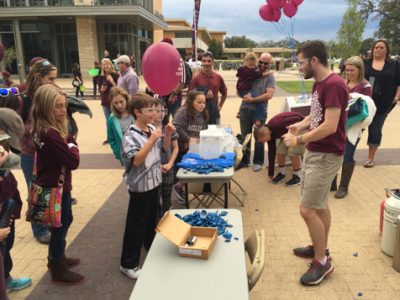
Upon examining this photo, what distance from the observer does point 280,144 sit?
5477 millimetres

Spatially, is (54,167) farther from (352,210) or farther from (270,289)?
(352,210)

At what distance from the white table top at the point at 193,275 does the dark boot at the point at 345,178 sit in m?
3.07

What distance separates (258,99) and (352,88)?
4.84ft

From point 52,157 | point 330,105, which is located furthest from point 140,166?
point 330,105

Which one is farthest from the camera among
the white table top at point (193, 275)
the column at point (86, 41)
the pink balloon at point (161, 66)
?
the column at point (86, 41)

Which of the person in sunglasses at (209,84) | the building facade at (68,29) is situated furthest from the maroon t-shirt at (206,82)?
the building facade at (68,29)

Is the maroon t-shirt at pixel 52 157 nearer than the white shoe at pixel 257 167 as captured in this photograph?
Yes

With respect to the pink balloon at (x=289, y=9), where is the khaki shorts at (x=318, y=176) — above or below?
below

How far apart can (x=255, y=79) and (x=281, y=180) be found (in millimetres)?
1717

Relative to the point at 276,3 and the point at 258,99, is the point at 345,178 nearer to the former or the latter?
the point at 258,99

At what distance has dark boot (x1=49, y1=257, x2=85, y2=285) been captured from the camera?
3094mm

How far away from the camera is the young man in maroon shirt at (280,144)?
488cm

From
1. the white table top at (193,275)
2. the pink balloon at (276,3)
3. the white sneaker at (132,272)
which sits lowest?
the white sneaker at (132,272)

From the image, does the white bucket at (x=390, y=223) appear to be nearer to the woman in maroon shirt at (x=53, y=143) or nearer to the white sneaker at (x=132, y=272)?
the white sneaker at (x=132, y=272)
